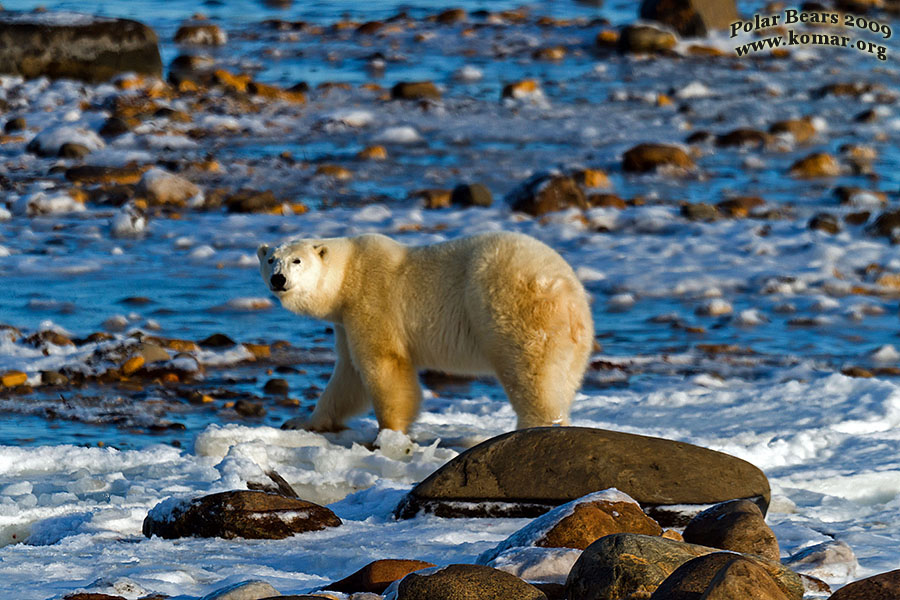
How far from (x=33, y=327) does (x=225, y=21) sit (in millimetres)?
18726

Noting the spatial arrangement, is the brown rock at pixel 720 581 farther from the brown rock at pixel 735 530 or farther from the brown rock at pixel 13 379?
the brown rock at pixel 13 379

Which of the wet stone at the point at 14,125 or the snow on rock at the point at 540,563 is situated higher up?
the wet stone at the point at 14,125

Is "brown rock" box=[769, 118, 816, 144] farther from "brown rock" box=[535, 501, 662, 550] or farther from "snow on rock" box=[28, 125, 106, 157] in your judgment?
"brown rock" box=[535, 501, 662, 550]

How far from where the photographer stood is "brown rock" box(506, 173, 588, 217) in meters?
12.4

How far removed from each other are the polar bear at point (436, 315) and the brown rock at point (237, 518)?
1.67m

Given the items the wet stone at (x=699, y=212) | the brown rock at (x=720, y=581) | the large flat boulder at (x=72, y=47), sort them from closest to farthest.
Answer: the brown rock at (x=720, y=581) → the wet stone at (x=699, y=212) → the large flat boulder at (x=72, y=47)

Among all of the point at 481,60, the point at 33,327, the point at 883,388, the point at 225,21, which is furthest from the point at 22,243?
the point at 225,21

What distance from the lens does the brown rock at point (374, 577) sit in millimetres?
3791

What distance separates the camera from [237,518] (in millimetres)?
4609

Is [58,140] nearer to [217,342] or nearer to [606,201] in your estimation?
[606,201]

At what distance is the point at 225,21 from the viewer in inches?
1031

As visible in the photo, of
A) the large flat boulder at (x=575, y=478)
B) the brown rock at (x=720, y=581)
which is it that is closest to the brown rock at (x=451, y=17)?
the large flat boulder at (x=575, y=478)

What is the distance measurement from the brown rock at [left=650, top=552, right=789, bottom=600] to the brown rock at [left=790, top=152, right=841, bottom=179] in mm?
11489

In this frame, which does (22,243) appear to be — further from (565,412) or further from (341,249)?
(565,412)
